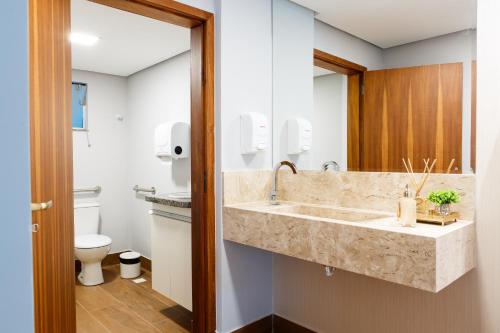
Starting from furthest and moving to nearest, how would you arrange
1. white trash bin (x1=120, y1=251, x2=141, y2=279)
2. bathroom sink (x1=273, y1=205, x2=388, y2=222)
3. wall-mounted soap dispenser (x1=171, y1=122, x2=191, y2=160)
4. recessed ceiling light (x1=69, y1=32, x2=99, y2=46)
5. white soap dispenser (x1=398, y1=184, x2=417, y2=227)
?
white trash bin (x1=120, y1=251, x2=141, y2=279)
wall-mounted soap dispenser (x1=171, y1=122, x2=191, y2=160)
recessed ceiling light (x1=69, y1=32, x2=99, y2=46)
bathroom sink (x1=273, y1=205, x2=388, y2=222)
white soap dispenser (x1=398, y1=184, x2=417, y2=227)

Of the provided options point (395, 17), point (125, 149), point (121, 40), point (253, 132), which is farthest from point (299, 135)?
point (125, 149)

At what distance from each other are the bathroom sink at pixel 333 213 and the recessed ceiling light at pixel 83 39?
7.00ft

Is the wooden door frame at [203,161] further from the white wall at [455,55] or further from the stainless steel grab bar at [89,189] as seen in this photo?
the stainless steel grab bar at [89,189]

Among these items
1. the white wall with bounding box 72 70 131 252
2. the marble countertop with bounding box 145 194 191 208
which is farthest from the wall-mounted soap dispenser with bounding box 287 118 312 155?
the white wall with bounding box 72 70 131 252

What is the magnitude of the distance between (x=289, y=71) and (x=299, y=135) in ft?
1.45

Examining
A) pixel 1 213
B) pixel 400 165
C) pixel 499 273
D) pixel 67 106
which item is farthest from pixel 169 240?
pixel 1 213

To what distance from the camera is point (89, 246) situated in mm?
3355

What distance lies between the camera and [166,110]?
11.9ft

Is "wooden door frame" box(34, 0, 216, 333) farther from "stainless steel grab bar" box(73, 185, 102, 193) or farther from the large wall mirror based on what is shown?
"stainless steel grab bar" box(73, 185, 102, 193)

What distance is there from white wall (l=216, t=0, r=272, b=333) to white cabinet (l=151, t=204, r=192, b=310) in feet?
1.37

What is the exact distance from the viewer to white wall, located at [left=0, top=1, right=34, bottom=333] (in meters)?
0.34

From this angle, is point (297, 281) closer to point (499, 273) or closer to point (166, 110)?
point (499, 273)

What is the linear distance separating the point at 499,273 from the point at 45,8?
2.10 metres

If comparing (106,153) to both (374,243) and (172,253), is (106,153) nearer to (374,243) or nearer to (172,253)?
(172,253)
